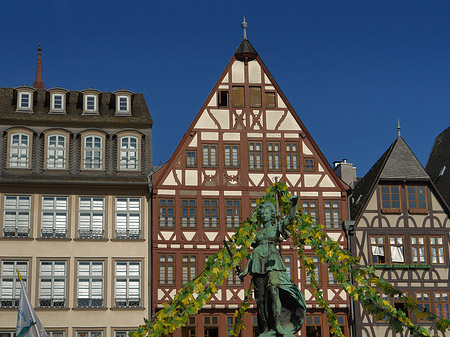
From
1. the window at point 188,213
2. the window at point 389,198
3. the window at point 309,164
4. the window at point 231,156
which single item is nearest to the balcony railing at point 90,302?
the window at point 188,213

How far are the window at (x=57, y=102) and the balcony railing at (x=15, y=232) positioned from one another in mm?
5224

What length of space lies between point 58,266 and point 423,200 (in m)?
14.8

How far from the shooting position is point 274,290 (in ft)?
56.7

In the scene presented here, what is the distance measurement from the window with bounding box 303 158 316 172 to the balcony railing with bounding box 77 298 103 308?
9661 millimetres

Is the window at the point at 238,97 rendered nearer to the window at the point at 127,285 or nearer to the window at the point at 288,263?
the window at the point at 288,263

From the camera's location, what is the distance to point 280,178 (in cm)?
3516

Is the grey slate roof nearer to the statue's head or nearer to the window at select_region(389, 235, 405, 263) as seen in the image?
the window at select_region(389, 235, 405, 263)

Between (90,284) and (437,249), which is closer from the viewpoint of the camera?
(90,284)

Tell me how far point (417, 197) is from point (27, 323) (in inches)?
668

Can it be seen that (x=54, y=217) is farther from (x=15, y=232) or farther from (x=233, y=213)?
Answer: (x=233, y=213)

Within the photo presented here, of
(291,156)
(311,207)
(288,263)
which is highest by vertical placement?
(291,156)

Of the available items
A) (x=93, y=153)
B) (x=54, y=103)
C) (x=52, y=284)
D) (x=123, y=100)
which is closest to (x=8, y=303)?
(x=52, y=284)

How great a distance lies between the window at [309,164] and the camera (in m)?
35.4

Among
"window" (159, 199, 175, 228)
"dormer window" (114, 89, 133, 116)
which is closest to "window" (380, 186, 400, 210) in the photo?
"window" (159, 199, 175, 228)
